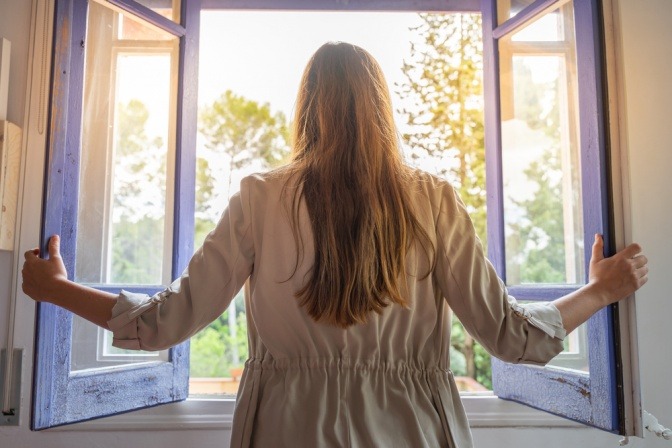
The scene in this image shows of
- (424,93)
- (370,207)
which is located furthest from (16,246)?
(424,93)

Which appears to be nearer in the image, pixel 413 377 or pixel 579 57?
pixel 413 377

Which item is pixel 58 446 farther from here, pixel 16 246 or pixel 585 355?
pixel 585 355

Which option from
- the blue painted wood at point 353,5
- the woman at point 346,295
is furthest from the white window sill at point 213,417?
the blue painted wood at point 353,5

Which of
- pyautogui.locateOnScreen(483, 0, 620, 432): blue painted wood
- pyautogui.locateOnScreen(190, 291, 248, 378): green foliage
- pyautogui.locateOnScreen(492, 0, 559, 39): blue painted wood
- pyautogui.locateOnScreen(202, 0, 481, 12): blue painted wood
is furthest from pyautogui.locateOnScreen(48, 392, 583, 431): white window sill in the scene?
pyautogui.locateOnScreen(190, 291, 248, 378): green foliage

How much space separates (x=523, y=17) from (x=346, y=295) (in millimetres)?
1249

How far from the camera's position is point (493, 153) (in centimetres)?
197

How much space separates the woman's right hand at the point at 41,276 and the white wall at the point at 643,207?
0.38 meters

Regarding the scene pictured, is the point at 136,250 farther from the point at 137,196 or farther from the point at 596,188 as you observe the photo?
the point at 596,188

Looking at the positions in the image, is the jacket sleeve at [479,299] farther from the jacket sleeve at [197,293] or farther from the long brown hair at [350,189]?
the jacket sleeve at [197,293]

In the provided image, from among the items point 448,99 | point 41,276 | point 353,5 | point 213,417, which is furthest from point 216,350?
point 41,276

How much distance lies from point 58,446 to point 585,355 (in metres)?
1.62

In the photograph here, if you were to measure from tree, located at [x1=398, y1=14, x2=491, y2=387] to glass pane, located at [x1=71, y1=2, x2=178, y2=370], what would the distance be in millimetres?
2376

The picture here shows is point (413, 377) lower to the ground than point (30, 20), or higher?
lower

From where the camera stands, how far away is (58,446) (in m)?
1.86
